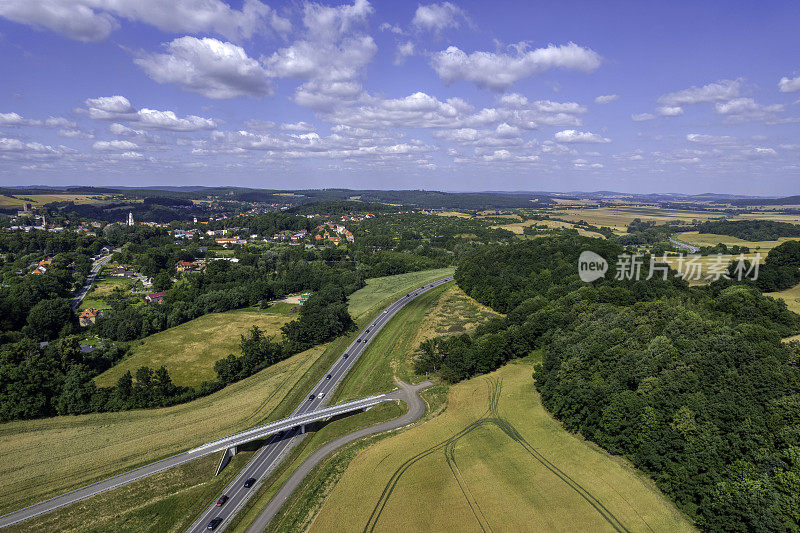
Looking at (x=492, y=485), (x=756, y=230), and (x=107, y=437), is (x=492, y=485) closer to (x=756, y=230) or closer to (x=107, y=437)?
(x=107, y=437)

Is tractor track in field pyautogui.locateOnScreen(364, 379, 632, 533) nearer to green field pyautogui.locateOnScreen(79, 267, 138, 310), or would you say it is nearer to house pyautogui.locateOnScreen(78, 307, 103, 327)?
house pyautogui.locateOnScreen(78, 307, 103, 327)

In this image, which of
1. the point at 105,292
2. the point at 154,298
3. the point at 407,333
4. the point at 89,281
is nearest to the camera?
the point at 407,333

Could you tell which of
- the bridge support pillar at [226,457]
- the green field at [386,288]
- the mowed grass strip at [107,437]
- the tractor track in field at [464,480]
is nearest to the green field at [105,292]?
the mowed grass strip at [107,437]

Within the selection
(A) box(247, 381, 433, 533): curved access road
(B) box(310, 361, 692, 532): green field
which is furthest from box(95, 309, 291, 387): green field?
(B) box(310, 361, 692, 532): green field

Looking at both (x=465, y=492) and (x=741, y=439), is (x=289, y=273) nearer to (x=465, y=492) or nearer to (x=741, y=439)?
(x=465, y=492)

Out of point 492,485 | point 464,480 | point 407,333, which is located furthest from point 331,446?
point 407,333

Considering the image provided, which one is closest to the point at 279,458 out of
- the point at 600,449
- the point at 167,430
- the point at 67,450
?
the point at 167,430
